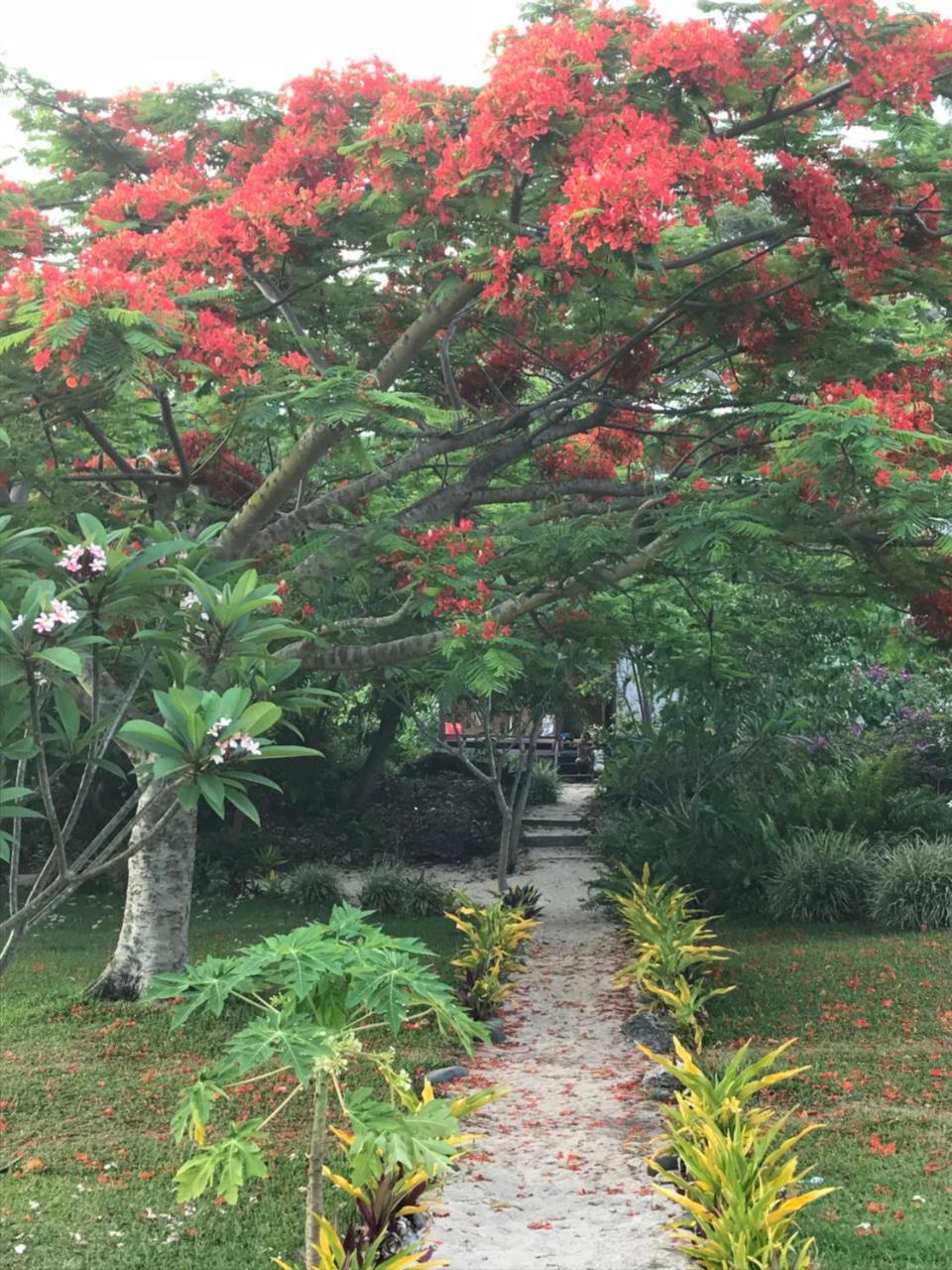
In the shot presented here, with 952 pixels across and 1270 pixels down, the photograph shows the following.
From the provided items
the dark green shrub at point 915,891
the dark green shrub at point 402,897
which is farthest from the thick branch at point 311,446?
the dark green shrub at point 915,891

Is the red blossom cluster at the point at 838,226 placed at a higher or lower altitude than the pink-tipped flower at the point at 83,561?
higher

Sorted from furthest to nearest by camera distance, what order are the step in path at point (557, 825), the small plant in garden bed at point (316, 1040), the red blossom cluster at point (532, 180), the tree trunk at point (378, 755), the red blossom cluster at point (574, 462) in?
the tree trunk at point (378, 755), the step in path at point (557, 825), the red blossom cluster at point (574, 462), the red blossom cluster at point (532, 180), the small plant in garden bed at point (316, 1040)

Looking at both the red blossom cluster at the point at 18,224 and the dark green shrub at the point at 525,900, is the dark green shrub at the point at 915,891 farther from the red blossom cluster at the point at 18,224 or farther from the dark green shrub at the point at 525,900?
the red blossom cluster at the point at 18,224

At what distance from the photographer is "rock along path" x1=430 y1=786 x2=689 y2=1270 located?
468cm

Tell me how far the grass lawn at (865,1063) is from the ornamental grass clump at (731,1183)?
0.23m

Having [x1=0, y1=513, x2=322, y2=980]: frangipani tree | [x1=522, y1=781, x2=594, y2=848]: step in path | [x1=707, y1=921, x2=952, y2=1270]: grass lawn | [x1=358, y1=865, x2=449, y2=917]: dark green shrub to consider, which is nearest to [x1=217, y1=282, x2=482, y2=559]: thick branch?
[x1=0, y1=513, x2=322, y2=980]: frangipani tree

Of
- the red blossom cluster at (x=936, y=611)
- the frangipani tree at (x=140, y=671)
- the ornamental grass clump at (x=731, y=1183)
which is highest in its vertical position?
the red blossom cluster at (x=936, y=611)

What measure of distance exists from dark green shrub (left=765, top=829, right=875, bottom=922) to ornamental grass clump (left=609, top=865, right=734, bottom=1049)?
2.95 feet

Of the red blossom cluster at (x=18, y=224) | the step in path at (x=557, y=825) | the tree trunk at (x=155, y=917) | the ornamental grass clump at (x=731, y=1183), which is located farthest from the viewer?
the step in path at (x=557, y=825)

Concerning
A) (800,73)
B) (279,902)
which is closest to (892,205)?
(800,73)

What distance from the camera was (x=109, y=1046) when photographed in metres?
7.53

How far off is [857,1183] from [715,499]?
3.72m

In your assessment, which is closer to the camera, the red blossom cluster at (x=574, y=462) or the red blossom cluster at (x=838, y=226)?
the red blossom cluster at (x=838, y=226)

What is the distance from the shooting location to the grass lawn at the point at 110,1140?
4645mm
